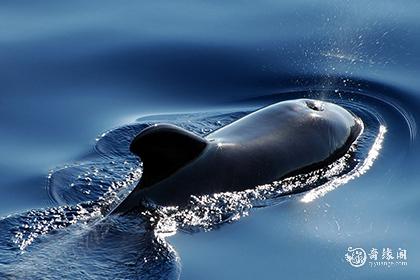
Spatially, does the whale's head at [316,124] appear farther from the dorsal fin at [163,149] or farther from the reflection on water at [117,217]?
the dorsal fin at [163,149]

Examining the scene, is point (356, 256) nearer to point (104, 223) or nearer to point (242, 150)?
point (242, 150)

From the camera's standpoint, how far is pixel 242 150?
10188 mm

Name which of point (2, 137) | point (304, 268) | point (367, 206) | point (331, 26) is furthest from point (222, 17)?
point (304, 268)

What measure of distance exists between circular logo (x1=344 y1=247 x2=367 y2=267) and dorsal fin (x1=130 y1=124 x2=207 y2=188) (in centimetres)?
162

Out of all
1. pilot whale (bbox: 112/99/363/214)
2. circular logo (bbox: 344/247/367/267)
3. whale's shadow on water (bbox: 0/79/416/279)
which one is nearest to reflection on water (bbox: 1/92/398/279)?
whale's shadow on water (bbox: 0/79/416/279)

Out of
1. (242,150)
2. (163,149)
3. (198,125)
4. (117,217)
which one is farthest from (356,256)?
(198,125)

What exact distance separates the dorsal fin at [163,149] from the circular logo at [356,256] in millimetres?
1625

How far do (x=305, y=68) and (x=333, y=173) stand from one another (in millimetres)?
2950

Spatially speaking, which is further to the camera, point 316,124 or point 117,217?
point 316,124

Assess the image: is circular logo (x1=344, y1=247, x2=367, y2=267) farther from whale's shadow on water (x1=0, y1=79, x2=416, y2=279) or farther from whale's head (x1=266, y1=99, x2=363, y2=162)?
whale's head (x1=266, y1=99, x2=363, y2=162)

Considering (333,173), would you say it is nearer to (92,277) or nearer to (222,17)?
(92,277)

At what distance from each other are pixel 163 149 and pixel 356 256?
187cm

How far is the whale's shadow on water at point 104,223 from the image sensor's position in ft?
27.8

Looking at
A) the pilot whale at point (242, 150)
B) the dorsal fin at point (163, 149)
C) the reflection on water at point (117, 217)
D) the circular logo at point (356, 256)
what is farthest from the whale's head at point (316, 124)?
the circular logo at point (356, 256)
